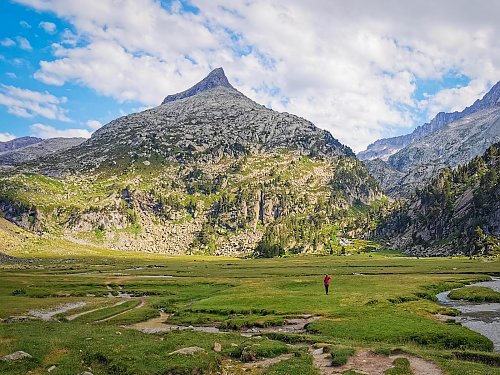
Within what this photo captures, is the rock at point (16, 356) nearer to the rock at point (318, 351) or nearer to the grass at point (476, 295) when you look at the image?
the rock at point (318, 351)

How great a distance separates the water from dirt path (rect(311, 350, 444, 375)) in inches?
519

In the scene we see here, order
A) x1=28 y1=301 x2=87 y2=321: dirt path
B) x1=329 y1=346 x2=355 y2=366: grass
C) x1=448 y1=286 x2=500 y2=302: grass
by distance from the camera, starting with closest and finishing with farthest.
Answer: x1=329 y1=346 x2=355 y2=366: grass → x1=28 y1=301 x2=87 y2=321: dirt path → x1=448 y1=286 x2=500 y2=302: grass

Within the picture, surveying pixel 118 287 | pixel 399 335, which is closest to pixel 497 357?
pixel 399 335

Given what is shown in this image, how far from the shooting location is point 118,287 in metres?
116

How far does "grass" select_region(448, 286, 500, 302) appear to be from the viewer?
75.7 metres

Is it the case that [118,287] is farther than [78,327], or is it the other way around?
[118,287]

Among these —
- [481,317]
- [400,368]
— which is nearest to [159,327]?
[400,368]

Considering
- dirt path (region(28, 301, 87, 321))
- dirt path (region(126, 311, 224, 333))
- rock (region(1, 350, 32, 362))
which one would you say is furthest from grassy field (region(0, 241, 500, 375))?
dirt path (region(126, 311, 224, 333))

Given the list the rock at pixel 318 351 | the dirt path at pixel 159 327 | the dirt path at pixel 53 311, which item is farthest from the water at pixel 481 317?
the dirt path at pixel 53 311

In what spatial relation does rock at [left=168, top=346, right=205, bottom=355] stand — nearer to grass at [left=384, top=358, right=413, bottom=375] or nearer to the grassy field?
the grassy field

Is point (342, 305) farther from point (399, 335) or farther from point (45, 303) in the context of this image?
point (45, 303)

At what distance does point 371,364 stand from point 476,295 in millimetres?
56703

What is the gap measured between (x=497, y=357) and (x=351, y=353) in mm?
12467

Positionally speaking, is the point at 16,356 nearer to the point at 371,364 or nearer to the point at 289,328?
the point at 371,364
